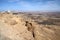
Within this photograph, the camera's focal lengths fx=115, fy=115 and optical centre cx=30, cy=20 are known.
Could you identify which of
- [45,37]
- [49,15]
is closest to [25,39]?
[45,37]

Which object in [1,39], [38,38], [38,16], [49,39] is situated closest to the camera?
[1,39]

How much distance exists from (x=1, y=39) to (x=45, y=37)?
7.38 ft

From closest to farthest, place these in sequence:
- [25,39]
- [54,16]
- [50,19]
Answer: [25,39]
[54,16]
[50,19]

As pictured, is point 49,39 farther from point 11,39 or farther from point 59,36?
point 11,39

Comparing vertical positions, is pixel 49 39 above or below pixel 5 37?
below

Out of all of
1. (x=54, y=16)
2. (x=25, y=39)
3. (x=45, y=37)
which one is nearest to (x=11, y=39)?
(x=25, y=39)

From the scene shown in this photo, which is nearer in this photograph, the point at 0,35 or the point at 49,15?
the point at 0,35

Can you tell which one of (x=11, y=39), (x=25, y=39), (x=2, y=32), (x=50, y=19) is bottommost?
(x=50, y=19)

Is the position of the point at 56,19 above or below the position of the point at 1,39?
below

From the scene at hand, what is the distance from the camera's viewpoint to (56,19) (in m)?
9.76

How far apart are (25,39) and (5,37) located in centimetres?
72

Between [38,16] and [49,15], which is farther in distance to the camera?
[38,16]

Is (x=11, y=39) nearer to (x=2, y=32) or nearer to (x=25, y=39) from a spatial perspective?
(x=2, y=32)

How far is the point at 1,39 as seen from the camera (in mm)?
2084
